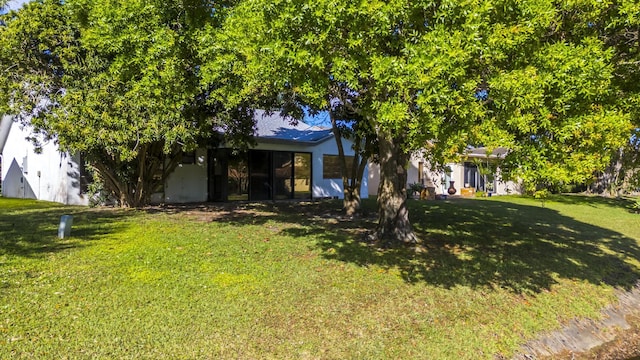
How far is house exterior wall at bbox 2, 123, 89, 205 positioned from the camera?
15016 mm

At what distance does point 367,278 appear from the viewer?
6.91m

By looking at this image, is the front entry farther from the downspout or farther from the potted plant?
the downspout

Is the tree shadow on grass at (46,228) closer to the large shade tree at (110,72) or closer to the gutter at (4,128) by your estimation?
the large shade tree at (110,72)

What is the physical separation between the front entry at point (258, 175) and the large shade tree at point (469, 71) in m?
12.0

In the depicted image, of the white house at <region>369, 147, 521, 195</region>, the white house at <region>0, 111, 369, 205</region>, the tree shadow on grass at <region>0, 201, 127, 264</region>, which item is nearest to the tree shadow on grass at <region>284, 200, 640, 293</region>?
the tree shadow on grass at <region>0, 201, 127, 264</region>

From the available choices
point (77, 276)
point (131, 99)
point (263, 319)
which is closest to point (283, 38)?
point (263, 319)

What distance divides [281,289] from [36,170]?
1592 cm

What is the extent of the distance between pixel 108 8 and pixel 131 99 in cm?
193

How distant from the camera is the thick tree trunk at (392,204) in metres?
9.21

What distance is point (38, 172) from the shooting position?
56.7 feet

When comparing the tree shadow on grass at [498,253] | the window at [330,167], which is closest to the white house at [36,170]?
the tree shadow on grass at [498,253]

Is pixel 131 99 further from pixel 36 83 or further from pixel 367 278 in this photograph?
pixel 367 278

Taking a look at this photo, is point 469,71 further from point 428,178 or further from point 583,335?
point 428,178

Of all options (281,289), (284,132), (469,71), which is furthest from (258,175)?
(469,71)
